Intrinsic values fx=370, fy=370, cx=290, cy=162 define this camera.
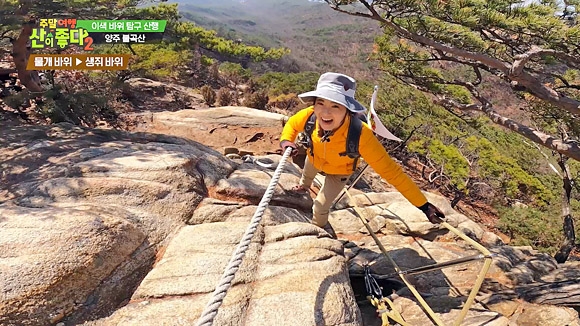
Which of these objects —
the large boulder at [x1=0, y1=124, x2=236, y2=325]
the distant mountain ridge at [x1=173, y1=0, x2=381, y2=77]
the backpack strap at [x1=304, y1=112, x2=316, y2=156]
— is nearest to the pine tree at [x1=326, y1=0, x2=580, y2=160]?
the backpack strap at [x1=304, y1=112, x2=316, y2=156]

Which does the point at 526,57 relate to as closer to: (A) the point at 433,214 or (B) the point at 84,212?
(A) the point at 433,214

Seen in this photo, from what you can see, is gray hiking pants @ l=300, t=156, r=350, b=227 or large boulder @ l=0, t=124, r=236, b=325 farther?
gray hiking pants @ l=300, t=156, r=350, b=227

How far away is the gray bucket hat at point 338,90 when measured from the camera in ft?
8.67

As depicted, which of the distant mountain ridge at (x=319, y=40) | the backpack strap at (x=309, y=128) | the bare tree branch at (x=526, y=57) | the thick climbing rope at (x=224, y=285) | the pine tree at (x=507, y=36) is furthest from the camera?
the distant mountain ridge at (x=319, y=40)

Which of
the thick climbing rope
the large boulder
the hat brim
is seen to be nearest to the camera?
the thick climbing rope

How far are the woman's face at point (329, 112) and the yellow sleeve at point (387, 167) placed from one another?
217 mm

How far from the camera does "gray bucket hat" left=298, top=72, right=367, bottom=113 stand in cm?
264

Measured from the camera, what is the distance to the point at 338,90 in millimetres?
2693

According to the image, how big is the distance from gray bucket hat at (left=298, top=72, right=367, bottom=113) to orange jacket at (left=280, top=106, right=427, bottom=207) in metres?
0.18

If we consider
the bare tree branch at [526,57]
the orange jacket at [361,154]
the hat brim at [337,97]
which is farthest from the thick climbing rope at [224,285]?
the bare tree branch at [526,57]

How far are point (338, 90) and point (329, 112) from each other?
0.58 feet

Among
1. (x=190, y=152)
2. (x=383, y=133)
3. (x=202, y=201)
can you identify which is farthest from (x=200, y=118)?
(x=383, y=133)

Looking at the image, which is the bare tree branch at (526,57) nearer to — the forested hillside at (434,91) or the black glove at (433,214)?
the forested hillside at (434,91)

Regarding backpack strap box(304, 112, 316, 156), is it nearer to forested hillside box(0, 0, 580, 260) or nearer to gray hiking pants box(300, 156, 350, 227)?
gray hiking pants box(300, 156, 350, 227)
